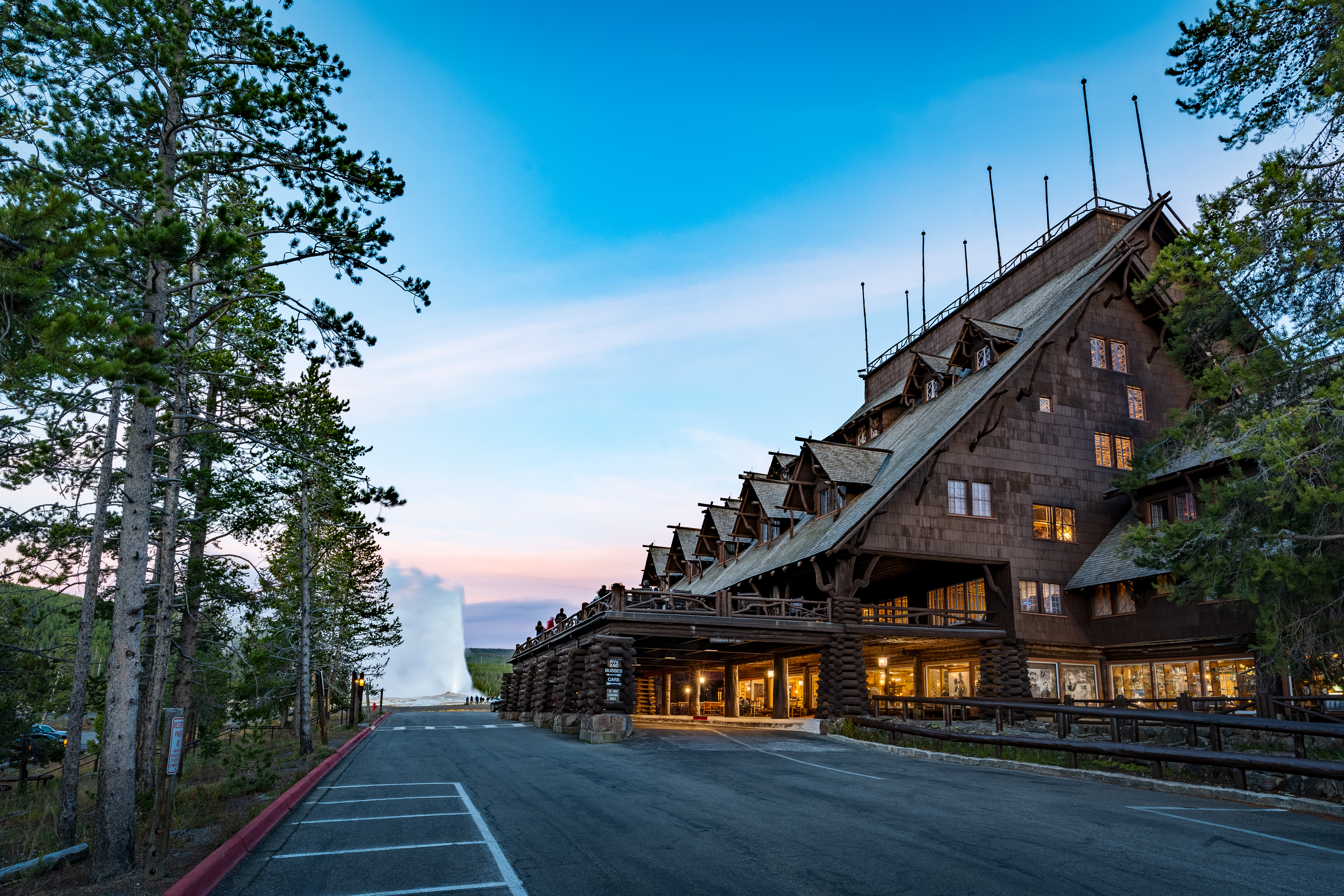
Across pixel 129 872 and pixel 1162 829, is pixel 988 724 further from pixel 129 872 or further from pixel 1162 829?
pixel 129 872

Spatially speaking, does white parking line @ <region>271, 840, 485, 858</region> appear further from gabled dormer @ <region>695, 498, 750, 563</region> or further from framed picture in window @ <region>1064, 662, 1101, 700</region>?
gabled dormer @ <region>695, 498, 750, 563</region>

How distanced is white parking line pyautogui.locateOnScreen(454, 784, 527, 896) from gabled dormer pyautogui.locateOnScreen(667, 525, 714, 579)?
1417 inches

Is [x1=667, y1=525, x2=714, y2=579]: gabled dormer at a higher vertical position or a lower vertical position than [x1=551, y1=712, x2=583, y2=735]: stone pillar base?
higher

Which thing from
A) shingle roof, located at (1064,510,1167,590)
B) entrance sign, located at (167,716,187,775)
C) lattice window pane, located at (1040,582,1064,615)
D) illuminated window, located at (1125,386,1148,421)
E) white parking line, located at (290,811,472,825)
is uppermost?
illuminated window, located at (1125,386,1148,421)

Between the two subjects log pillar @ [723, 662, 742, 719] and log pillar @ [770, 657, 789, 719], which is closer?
log pillar @ [770, 657, 789, 719]

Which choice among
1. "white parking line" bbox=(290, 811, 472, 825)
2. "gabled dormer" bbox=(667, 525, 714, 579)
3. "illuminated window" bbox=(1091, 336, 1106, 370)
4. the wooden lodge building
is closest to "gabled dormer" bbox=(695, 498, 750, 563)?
"gabled dormer" bbox=(667, 525, 714, 579)

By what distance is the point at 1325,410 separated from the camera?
614 inches

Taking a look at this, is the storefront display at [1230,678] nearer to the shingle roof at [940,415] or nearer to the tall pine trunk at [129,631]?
the shingle roof at [940,415]

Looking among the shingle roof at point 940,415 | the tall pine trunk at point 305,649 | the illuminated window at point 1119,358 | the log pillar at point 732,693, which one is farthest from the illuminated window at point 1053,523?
the tall pine trunk at point 305,649

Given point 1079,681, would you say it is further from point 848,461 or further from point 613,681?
point 613,681

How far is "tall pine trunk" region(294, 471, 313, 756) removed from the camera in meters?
25.2

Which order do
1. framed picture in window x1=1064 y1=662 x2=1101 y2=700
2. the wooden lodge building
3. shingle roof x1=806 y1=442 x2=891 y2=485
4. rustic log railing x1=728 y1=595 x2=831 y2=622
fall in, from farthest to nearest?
shingle roof x1=806 y1=442 x2=891 y2=485, framed picture in window x1=1064 y1=662 x2=1101 y2=700, rustic log railing x1=728 y1=595 x2=831 y2=622, the wooden lodge building

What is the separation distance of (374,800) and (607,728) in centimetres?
1229

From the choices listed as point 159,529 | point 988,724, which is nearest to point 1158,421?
point 988,724
